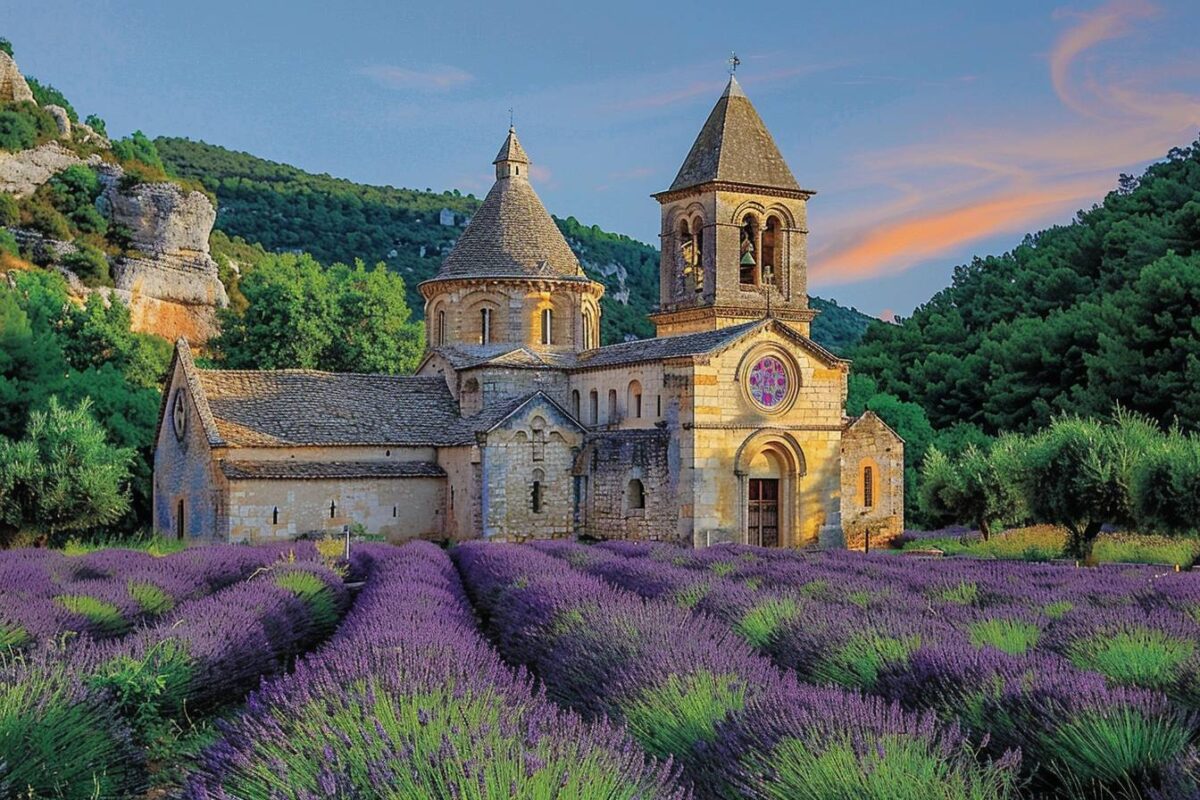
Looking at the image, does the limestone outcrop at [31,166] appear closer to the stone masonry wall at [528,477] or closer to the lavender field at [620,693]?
the stone masonry wall at [528,477]

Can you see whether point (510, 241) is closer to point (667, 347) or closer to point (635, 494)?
point (667, 347)

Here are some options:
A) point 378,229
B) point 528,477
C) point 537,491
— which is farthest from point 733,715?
point 378,229

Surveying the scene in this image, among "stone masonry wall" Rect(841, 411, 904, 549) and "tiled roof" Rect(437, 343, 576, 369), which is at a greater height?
"tiled roof" Rect(437, 343, 576, 369)

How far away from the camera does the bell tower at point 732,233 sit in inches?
1198

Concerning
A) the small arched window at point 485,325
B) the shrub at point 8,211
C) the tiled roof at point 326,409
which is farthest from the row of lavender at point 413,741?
the shrub at point 8,211

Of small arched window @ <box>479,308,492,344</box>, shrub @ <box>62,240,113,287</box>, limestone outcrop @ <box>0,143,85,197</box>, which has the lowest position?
small arched window @ <box>479,308,492,344</box>

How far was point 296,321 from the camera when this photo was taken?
4262 cm

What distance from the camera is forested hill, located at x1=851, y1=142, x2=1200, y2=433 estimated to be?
3644 centimetres

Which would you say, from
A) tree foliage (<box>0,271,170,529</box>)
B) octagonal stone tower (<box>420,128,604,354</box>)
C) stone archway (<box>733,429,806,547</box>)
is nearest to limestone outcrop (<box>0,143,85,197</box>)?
tree foliage (<box>0,271,170,529</box>)

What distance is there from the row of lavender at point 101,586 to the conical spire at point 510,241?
13.2m

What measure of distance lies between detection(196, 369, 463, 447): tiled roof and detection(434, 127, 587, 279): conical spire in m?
3.57

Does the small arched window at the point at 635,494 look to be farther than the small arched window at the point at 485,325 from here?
No

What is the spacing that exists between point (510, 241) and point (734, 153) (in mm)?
6681

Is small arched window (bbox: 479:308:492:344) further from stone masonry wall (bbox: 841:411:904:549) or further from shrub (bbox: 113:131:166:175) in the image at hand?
shrub (bbox: 113:131:166:175)
